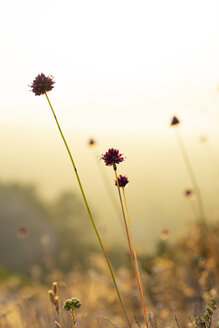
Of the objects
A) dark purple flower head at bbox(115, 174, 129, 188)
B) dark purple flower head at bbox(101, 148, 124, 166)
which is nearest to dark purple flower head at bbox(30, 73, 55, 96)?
dark purple flower head at bbox(101, 148, 124, 166)

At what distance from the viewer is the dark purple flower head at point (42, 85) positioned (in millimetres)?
2494

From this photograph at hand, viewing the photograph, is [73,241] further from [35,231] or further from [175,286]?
[175,286]

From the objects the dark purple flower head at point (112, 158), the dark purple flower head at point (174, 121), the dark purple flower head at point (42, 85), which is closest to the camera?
the dark purple flower head at point (112, 158)

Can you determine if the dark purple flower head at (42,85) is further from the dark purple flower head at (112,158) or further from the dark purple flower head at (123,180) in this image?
the dark purple flower head at (123,180)

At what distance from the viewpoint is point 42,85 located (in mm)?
2506

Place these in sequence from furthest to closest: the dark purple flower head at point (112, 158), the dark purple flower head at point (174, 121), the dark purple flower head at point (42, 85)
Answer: the dark purple flower head at point (174, 121) < the dark purple flower head at point (42, 85) < the dark purple flower head at point (112, 158)

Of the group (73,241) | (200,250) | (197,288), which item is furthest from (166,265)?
(73,241)

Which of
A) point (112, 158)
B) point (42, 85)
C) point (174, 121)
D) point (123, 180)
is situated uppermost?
point (42, 85)

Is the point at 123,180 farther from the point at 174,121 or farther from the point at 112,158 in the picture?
the point at 174,121

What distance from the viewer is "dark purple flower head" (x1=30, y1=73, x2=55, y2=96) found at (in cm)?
249

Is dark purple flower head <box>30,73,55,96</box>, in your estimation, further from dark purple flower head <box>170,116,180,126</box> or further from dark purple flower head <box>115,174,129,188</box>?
dark purple flower head <box>170,116,180,126</box>

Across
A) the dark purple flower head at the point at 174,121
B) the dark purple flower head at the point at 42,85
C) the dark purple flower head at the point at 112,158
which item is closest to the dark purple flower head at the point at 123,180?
the dark purple flower head at the point at 112,158

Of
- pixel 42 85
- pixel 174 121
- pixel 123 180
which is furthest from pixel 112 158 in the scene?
pixel 174 121

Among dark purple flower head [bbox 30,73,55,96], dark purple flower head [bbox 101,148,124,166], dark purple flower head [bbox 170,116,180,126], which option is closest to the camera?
dark purple flower head [bbox 101,148,124,166]
